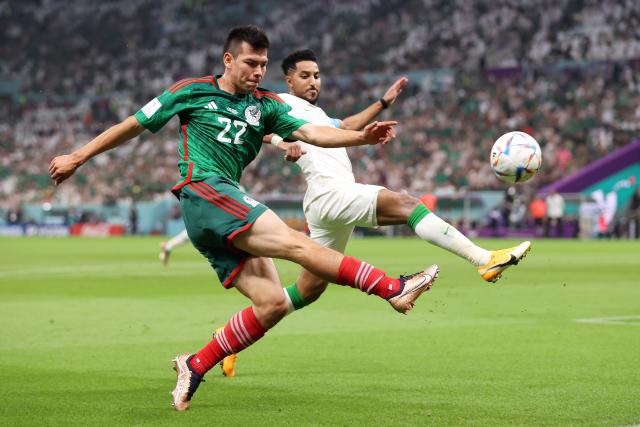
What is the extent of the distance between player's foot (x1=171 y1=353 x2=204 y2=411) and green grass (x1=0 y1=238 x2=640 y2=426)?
3.9 inches

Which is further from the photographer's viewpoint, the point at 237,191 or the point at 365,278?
the point at 237,191

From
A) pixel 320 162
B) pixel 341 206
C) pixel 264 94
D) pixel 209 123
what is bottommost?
pixel 341 206

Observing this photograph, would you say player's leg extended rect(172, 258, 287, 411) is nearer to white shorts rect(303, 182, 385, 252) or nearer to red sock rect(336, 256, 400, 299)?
red sock rect(336, 256, 400, 299)

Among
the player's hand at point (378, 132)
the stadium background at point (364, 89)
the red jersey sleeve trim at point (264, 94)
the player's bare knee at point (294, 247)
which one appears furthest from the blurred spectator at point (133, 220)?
the player's bare knee at point (294, 247)

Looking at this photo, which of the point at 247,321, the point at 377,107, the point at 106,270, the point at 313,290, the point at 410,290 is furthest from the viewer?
the point at 106,270

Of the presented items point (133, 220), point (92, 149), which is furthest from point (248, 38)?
point (133, 220)

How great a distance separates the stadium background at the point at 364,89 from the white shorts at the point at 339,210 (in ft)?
102

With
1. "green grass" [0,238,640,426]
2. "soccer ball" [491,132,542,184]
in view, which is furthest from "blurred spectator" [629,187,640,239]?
"soccer ball" [491,132,542,184]

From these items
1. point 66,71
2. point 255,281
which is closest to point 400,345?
point 255,281

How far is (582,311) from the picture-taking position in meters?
12.3

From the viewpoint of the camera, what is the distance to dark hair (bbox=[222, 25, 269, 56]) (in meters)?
6.67

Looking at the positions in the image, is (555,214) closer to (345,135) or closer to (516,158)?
(516,158)

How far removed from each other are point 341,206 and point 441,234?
3.27 feet

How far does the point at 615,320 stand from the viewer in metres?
11.2
